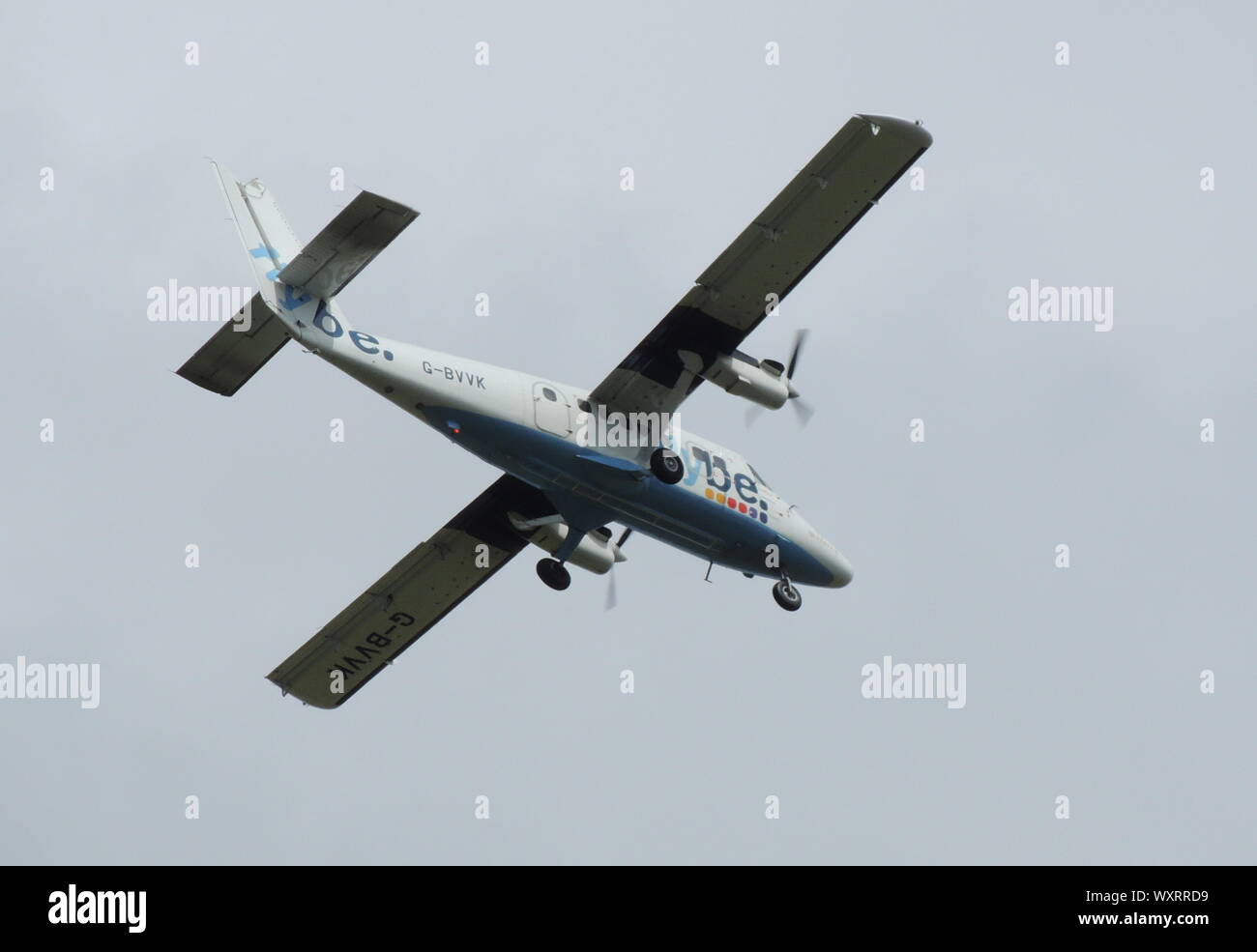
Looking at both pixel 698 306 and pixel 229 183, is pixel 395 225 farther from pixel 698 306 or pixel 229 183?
pixel 698 306

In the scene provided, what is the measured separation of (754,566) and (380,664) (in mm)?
8326

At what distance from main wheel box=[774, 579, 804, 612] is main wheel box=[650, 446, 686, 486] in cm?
466

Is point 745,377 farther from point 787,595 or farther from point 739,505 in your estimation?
point 787,595

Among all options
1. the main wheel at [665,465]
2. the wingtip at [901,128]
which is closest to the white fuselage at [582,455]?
the main wheel at [665,465]

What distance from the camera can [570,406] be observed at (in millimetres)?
40531

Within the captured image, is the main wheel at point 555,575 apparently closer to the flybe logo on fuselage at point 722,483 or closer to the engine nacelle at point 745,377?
the flybe logo on fuselage at point 722,483

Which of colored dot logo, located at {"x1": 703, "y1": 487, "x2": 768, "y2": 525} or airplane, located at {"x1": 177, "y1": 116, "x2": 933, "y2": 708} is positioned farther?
colored dot logo, located at {"x1": 703, "y1": 487, "x2": 768, "y2": 525}

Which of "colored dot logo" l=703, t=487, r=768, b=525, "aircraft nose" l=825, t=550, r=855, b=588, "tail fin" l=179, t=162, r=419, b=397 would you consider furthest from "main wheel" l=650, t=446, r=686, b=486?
"tail fin" l=179, t=162, r=419, b=397

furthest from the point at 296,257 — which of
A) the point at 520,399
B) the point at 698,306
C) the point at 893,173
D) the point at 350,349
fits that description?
the point at 893,173

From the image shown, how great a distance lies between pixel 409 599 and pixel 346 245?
1073 cm

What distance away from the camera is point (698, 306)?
132 feet

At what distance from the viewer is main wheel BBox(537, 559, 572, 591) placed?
4338 centimetres

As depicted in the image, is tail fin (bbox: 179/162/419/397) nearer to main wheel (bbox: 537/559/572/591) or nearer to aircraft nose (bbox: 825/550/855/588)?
main wheel (bbox: 537/559/572/591)

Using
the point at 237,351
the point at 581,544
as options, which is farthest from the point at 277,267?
the point at 581,544
